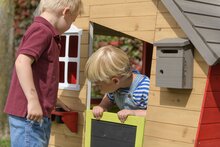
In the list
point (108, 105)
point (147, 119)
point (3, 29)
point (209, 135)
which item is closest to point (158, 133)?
point (147, 119)

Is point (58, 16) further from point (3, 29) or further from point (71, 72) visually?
point (3, 29)

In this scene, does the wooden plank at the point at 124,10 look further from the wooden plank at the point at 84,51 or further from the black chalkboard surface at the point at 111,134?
the black chalkboard surface at the point at 111,134

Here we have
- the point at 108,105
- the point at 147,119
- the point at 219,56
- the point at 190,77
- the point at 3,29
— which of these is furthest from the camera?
the point at 3,29

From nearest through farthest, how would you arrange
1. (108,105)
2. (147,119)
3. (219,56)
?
(219,56)
(147,119)
(108,105)

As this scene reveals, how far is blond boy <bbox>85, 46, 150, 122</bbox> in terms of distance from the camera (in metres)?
3.23

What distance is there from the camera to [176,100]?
2.99 meters

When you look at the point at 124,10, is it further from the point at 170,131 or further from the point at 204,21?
the point at 170,131

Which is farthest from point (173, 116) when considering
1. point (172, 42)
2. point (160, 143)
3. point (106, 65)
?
point (106, 65)

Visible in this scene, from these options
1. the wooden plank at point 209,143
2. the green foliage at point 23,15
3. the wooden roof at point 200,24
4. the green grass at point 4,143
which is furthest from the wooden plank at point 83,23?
the green foliage at point 23,15

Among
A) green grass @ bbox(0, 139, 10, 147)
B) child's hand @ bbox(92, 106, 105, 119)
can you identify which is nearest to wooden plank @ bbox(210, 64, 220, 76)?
child's hand @ bbox(92, 106, 105, 119)

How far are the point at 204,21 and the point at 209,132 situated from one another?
676 mm

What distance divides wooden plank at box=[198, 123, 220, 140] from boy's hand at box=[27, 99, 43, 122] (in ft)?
3.14

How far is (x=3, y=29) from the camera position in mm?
5289

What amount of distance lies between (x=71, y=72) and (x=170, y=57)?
119 centimetres
